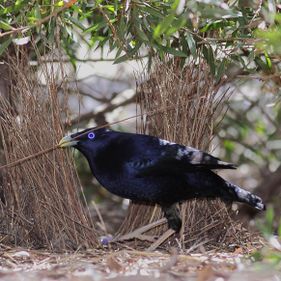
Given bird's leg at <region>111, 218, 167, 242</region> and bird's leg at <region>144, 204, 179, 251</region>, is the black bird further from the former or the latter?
bird's leg at <region>111, 218, 167, 242</region>

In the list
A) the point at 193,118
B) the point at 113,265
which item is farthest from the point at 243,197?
the point at 113,265

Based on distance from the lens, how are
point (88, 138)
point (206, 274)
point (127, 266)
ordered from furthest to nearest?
1. point (88, 138)
2. point (127, 266)
3. point (206, 274)

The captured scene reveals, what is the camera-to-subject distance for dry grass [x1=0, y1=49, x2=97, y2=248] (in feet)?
14.9

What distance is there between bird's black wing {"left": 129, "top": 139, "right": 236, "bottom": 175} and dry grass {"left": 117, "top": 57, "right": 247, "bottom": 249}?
0.22 meters

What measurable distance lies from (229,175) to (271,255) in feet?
15.0

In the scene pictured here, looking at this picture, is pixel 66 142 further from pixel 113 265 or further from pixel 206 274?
pixel 206 274

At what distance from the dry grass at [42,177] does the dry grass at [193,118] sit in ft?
1.84

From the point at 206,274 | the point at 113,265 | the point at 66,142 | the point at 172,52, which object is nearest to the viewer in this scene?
the point at 206,274

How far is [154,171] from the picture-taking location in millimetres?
4547

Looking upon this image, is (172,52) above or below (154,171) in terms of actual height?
above

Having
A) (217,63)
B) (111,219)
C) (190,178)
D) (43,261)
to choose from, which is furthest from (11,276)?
(111,219)

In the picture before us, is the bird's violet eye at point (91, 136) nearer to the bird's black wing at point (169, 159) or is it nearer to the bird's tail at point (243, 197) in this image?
the bird's black wing at point (169, 159)

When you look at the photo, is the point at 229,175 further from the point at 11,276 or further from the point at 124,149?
the point at 11,276

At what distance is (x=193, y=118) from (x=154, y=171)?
412 millimetres
